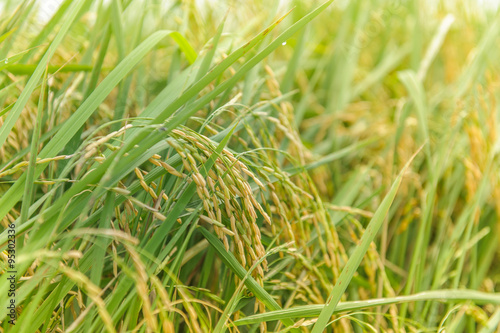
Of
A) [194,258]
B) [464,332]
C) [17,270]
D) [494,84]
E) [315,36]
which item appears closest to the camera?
[17,270]

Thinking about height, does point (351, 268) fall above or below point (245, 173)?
below

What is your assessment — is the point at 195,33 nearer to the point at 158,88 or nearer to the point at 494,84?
the point at 158,88

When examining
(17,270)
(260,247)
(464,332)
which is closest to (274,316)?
(260,247)

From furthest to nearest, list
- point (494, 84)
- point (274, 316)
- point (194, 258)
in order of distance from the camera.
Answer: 1. point (494, 84)
2. point (194, 258)
3. point (274, 316)

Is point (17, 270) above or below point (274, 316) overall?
above

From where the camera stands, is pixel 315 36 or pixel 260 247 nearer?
pixel 260 247

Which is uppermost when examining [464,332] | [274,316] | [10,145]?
[10,145]
